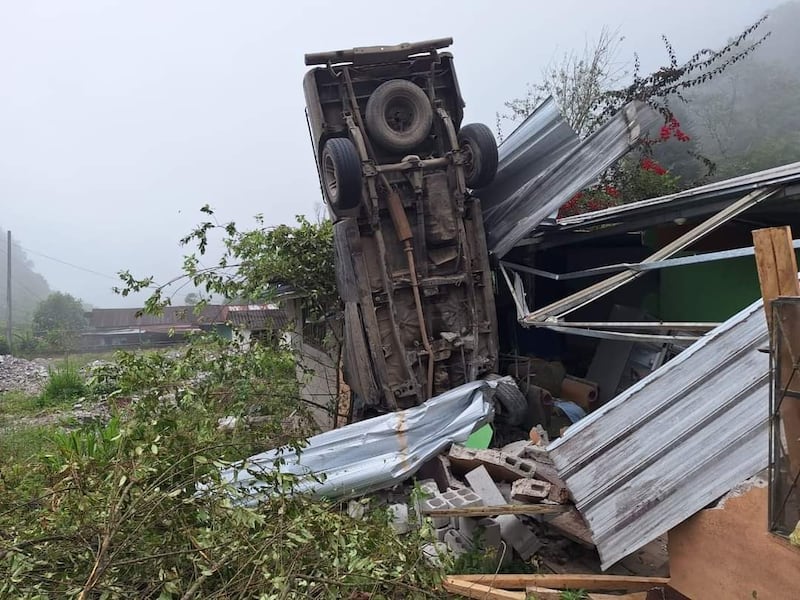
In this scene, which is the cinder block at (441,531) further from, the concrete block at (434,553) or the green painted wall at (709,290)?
the green painted wall at (709,290)

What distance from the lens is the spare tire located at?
6.11m

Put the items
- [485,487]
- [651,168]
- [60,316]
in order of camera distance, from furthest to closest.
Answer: [60,316], [651,168], [485,487]

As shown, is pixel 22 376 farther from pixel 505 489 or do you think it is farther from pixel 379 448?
pixel 505 489

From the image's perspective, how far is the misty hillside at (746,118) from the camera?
19359 mm

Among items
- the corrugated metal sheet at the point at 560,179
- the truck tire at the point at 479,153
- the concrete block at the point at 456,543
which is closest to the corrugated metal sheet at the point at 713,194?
the corrugated metal sheet at the point at 560,179

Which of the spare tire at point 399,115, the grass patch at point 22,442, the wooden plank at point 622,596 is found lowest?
the wooden plank at point 622,596

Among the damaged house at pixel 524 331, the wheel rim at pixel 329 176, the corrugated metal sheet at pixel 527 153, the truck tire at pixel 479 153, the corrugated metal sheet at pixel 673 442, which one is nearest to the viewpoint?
the corrugated metal sheet at pixel 673 442

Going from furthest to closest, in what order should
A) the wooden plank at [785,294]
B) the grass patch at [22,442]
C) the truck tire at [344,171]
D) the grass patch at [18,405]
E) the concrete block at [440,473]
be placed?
the grass patch at [18,405] < the grass patch at [22,442] < the truck tire at [344,171] < the concrete block at [440,473] < the wooden plank at [785,294]

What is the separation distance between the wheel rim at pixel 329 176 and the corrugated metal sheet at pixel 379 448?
2.38 metres

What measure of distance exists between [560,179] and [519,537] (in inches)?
150

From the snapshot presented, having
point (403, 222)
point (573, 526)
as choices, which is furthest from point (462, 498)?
point (403, 222)

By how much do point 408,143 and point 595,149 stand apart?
194cm

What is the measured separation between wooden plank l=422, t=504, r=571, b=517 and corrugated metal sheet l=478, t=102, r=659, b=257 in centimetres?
318

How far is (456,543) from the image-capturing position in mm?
4027
